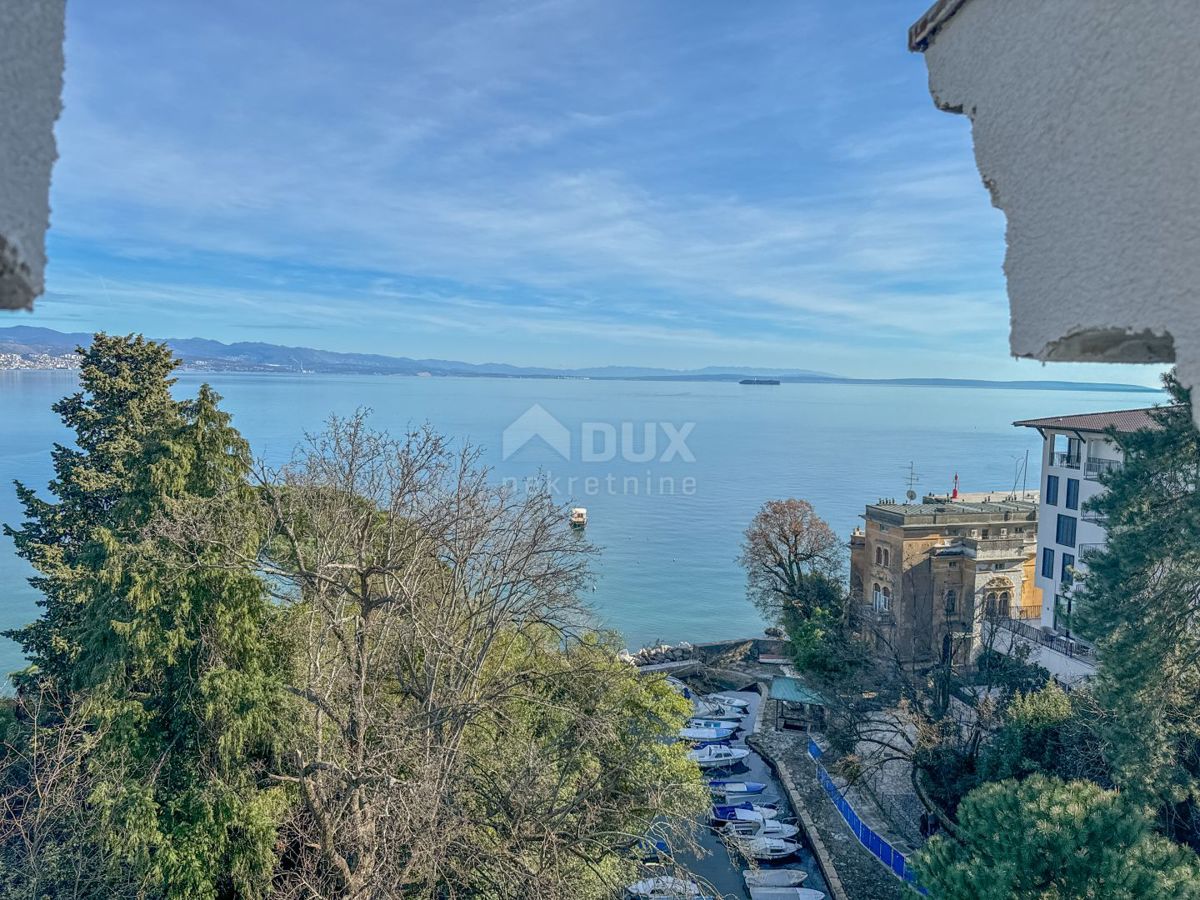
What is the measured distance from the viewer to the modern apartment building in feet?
61.1

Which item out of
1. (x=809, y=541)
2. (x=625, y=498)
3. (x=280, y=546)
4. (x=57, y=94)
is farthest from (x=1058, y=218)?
(x=625, y=498)

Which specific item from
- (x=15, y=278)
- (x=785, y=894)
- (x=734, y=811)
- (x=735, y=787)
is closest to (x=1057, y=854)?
(x=785, y=894)

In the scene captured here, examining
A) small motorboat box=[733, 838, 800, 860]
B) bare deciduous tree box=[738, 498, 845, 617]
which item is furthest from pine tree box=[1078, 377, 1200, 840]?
bare deciduous tree box=[738, 498, 845, 617]

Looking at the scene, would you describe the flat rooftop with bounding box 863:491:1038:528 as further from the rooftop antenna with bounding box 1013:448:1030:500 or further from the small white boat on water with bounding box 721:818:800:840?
the small white boat on water with bounding box 721:818:800:840

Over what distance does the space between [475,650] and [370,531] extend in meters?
2.17

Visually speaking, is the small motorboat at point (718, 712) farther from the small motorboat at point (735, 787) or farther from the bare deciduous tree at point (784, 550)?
the bare deciduous tree at point (784, 550)

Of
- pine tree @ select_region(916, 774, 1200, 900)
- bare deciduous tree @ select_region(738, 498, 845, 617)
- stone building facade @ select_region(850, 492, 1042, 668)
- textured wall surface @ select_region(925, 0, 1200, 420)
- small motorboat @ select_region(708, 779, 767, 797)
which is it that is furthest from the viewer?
bare deciduous tree @ select_region(738, 498, 845, 617)

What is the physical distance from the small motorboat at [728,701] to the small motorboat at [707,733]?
1.53 m

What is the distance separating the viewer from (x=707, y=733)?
66.8 ft

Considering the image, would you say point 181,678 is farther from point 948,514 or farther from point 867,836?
point 948,514

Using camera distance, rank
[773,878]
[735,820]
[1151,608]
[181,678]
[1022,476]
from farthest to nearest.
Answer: [1022,476]
[735,820]
[773,878]
[181,678]
[1151,608]

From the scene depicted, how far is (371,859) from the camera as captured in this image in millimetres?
7348

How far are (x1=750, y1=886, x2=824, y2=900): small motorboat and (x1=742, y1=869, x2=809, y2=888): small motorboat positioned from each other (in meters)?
0.14

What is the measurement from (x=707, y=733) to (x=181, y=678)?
48.2 feet
